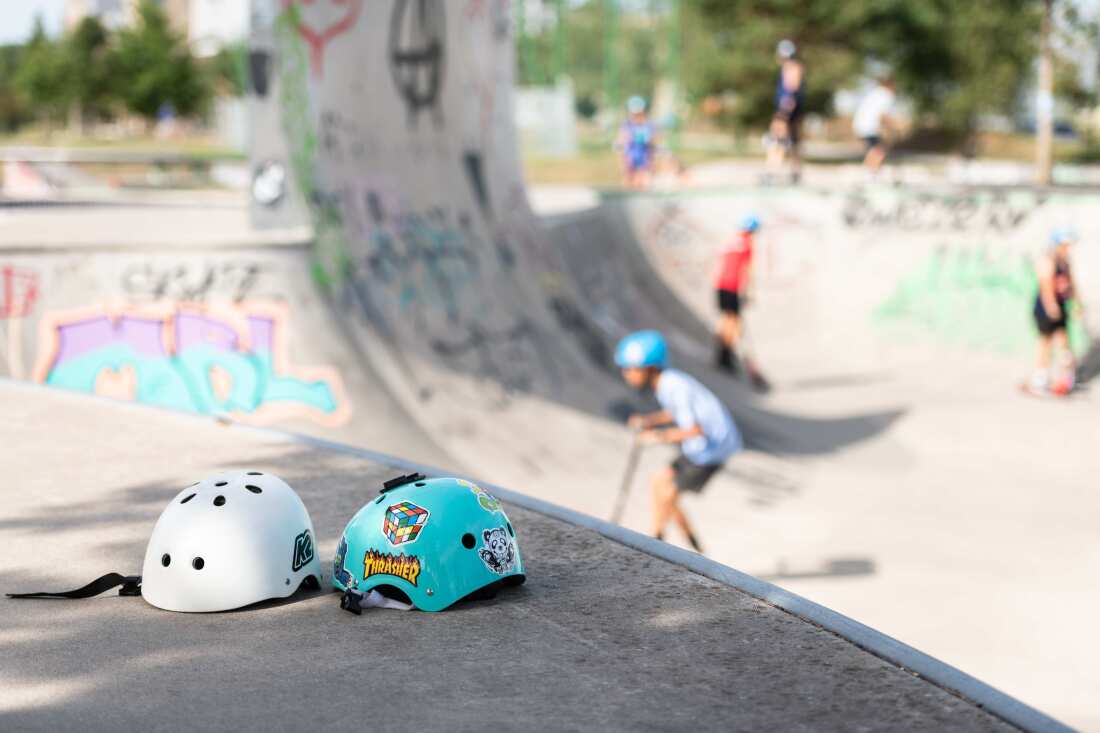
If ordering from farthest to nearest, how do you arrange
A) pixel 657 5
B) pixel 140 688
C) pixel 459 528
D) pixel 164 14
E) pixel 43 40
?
pixel 43 40 < pixel 164 14 < pixel 657 5 < pixel 459 528 < pixel 140 688

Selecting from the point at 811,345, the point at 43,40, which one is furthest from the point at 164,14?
the point at 811,345

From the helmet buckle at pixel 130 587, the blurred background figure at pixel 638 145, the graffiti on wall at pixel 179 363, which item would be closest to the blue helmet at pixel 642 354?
the graffiti on wall at pixel 179 363

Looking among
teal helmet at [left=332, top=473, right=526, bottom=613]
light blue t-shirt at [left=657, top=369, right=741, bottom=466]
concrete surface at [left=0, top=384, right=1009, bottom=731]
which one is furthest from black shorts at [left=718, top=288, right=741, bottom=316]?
teal helmet at [left=332, top=473, right=526, bottom=613]

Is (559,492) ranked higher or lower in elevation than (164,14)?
lower

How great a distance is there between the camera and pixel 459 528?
14.1ft

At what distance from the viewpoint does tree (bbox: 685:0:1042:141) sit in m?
41.1

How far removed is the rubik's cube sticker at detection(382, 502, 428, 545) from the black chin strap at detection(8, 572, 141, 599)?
0.90 m

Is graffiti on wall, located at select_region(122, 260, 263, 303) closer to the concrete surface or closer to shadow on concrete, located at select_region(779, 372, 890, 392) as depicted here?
the concrete surface

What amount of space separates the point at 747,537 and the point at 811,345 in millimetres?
7874

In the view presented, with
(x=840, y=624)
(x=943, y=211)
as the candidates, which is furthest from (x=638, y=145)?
(x=840, y=624)

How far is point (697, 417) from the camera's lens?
25.8 feet

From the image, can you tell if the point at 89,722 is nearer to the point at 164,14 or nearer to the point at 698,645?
the point at 698,645

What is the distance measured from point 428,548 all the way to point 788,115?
14.6 m

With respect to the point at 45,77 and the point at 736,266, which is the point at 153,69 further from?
the point at 736,266
